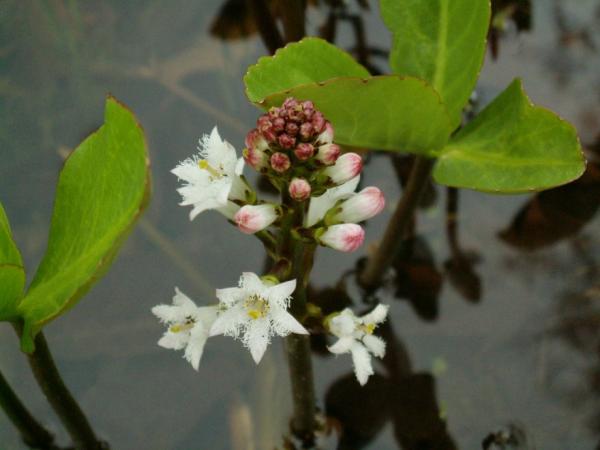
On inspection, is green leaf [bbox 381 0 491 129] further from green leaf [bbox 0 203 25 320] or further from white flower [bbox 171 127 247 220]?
green leaf [bbox 0 203 25 320]

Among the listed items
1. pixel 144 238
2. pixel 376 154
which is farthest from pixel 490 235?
pixel 144 238

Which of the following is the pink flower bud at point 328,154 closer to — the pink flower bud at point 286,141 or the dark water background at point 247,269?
the pink flower bud at point 286,141

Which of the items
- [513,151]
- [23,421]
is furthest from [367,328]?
[23,421]

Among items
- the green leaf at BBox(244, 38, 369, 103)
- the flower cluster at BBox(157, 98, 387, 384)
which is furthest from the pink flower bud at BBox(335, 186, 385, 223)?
the green leaf at BBox(244, 38, 369, 103)

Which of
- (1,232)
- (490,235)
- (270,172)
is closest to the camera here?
(270,172)

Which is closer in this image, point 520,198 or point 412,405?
point 412,405

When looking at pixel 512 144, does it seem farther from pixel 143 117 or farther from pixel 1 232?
pixel 143 117
